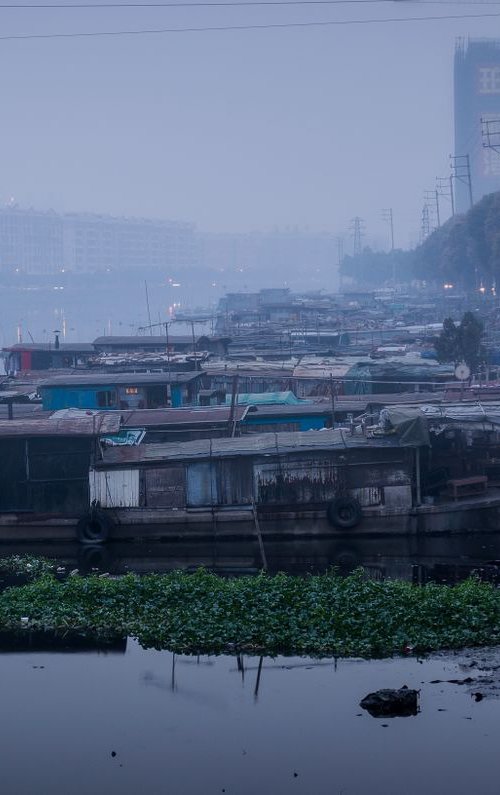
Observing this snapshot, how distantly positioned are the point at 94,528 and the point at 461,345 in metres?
11.9

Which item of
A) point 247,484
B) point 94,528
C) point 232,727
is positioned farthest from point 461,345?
point 232,727

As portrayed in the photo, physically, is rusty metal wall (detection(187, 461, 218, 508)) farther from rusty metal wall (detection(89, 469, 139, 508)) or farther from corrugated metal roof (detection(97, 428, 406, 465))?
rusty metal wall (detection(89, 469, 139, 508))

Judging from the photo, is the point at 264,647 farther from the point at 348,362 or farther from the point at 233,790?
the point at 348,362

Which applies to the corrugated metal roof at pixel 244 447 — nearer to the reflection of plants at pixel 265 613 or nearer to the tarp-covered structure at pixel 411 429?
the tarp-covered structure at pixel 411 429

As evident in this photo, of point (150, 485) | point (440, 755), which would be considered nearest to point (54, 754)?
point (440, 755)

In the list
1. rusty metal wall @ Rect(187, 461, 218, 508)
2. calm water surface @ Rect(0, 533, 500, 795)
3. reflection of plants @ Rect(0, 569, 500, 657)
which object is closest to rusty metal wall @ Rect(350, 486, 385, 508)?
rusty metal wall @ Rect(187, 461, 218, 508)

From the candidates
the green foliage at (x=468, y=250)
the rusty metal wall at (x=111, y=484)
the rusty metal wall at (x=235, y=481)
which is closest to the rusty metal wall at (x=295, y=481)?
the rusty metal wall at (x=235, y=481)

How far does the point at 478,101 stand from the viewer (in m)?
101

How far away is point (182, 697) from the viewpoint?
877 centimetres

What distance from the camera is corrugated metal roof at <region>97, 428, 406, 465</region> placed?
1370cm

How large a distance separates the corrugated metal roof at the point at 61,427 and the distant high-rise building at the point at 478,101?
84.3 meters

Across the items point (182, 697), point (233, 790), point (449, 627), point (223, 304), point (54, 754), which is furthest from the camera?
→ point (223, 304)

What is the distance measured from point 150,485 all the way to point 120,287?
79.6 metres

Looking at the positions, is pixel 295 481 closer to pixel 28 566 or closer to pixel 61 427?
pixel 61 427
